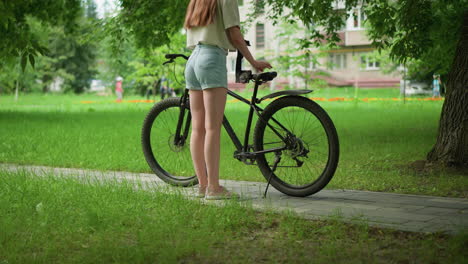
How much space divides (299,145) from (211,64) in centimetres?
103

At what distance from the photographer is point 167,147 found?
6.48 meters

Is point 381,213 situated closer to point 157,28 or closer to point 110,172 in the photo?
point 110,172

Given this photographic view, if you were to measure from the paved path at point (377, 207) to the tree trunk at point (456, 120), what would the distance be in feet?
6.26

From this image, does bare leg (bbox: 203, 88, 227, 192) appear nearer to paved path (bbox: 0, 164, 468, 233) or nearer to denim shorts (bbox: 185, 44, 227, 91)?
denim shorts (bbox: 185, 44, 227, 91)

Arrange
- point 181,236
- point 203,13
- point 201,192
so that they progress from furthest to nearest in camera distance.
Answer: point 201,192 < point 203,13 < point 181,236

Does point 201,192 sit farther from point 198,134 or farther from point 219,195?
point 198,134

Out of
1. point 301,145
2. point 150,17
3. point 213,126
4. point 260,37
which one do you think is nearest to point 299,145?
point 301,145

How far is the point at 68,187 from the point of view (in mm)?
5910

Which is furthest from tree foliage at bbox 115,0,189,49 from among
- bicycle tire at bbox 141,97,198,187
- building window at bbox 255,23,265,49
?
building window at bbox 255,23,265,49

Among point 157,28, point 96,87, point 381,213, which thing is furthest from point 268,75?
point 96,87

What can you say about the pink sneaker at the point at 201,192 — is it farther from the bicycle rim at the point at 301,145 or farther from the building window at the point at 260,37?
the building window at the point at 260,37

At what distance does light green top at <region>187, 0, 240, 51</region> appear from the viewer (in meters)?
5.24

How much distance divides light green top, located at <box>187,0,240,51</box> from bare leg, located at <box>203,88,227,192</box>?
39 centimetres

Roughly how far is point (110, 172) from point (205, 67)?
280cm
